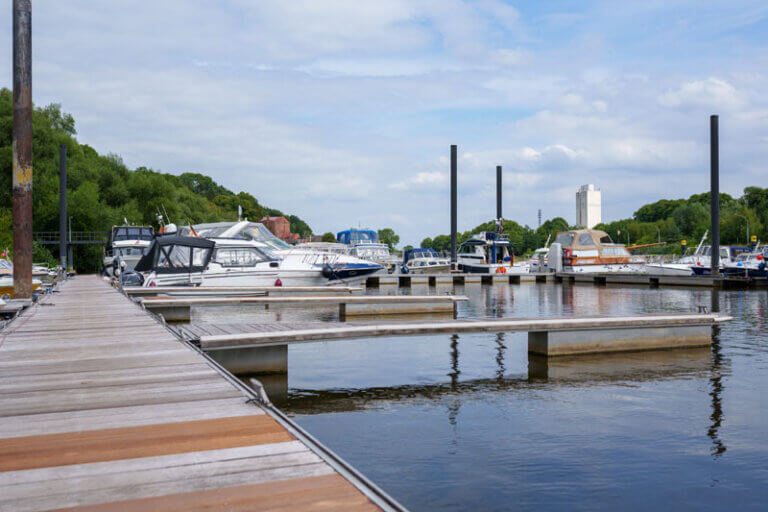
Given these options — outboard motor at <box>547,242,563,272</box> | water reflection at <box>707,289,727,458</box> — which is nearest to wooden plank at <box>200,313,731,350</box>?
water reflection at <box>707,289,727,458</box>

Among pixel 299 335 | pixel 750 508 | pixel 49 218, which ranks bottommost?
pixel 750 508

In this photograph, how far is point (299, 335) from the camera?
889 cm

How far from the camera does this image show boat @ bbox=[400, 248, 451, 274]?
45812 mm

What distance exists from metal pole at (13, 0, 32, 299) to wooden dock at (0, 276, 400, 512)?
7.65 m

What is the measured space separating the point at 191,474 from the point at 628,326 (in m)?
9.34

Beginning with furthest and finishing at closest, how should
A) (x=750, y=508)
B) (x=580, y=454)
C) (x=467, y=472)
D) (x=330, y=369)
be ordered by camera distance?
1. (x=330, y=369)
2. (x=580, y=454)
3. (x=467, y=472)
4. (x=750, y=508)

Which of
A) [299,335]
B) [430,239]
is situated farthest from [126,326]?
[430,239]

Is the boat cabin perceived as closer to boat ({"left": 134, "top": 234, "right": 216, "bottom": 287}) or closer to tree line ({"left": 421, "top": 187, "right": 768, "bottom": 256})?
tree line ({"left": 421, "top": 187, "right": 768, "bottom": 256})

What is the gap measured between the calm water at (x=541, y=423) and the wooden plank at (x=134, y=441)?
1458 millimetres

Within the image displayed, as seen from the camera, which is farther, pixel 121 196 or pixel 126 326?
pixel 121 196

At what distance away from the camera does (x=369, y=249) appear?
49.1 meters

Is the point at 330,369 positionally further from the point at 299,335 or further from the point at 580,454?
the point at 580,454

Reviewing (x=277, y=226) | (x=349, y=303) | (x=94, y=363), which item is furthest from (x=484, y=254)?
(x=277, y=226)

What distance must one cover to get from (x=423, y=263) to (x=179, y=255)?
28.5m
